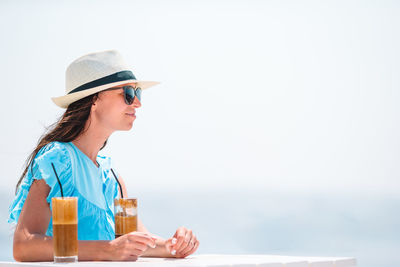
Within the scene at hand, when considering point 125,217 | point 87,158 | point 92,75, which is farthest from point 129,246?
point 92,75

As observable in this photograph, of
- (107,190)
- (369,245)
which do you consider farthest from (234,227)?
(107,190)

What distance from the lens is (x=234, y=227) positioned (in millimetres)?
19953

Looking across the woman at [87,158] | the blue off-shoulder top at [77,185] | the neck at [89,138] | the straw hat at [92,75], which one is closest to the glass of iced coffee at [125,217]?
the woman at [87,158]

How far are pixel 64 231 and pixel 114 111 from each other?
2.42ft

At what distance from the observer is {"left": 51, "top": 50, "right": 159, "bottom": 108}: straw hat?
2705 millimetres

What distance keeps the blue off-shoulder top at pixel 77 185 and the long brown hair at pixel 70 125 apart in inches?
2.0

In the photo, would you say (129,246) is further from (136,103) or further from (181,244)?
(136,103)

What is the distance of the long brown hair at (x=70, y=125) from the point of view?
2684 millimetres

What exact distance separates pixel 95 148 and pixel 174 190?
59.4ft

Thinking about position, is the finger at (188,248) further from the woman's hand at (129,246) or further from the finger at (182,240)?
the woman's hand at (129,246)

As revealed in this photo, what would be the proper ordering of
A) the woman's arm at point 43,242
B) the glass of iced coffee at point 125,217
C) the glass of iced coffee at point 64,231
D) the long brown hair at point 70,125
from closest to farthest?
the glass of iced coffee at point 64,231
the woman's arm at point 43,242
the glass of iced coffee at point 125,217
the long brown hair at point 70,125

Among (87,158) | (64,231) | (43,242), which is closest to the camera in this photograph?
(64,231)

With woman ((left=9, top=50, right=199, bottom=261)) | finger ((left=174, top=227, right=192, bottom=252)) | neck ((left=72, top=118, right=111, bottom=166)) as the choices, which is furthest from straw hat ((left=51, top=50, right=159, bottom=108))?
finger ((left=174, top=227, right=192, bottom=252))

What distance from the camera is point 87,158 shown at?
2.67m
